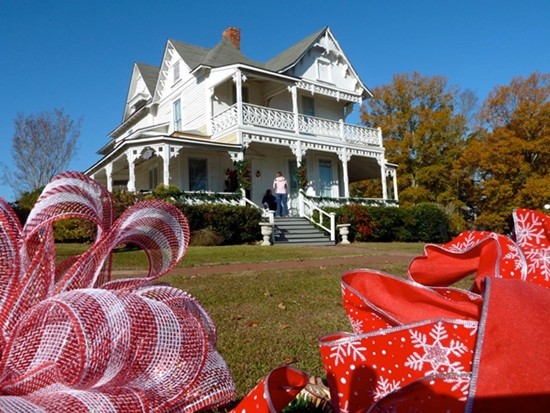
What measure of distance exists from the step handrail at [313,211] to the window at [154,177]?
24.0 feet

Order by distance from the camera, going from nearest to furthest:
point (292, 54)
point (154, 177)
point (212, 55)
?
point (212, 55) → point (154, 177) → point (292, 54)

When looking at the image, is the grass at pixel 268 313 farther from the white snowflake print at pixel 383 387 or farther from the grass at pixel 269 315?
the white snowflake print at pixel 383 387

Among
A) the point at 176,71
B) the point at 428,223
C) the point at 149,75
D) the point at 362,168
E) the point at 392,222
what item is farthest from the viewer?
the point at 149,75

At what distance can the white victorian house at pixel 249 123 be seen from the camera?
1861cm

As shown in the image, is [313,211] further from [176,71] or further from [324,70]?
[176,71]

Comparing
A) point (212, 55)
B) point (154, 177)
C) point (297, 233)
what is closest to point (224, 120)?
point (212, 55)

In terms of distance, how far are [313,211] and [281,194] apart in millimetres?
1593

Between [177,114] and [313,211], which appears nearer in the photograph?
[313,211]

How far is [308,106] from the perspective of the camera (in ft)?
75.6

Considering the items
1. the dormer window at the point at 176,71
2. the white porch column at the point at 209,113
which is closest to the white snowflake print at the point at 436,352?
the white porch column at the point at 209,113

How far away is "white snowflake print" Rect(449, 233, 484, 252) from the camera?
3.42 feet

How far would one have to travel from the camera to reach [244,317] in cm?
410

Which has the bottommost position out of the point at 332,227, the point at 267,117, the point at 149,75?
the point at 332,227

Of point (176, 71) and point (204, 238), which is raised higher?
point (176, 71)
